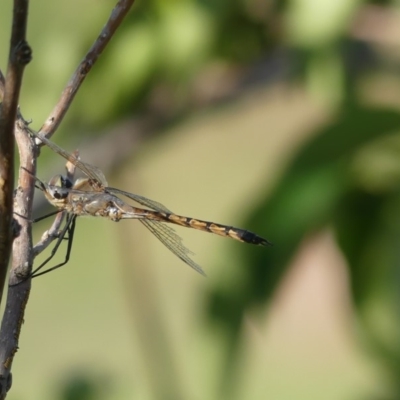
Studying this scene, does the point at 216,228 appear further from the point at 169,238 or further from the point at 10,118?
the point at 10,118

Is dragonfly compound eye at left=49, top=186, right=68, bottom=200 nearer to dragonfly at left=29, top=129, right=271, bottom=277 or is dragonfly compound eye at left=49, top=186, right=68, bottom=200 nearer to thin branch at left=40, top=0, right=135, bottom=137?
dragonfly at left=29, top=129, right=271, bottom=277

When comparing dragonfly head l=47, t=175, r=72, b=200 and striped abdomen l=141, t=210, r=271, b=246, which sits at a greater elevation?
striped abdomen l=141, t=210, r=271, b=246

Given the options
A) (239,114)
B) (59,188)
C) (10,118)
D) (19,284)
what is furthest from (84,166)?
(239,114)

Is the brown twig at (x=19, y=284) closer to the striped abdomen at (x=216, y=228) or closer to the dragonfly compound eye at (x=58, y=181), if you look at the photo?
the dragonfly compound eye at (x=58, y=181)

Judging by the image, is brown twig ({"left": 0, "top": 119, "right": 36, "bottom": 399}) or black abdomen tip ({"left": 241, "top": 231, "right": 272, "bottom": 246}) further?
black abdomen tip ({"left": 241, "top": 231, "right": 272, "bottom": 246})

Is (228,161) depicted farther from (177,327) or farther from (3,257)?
(3,257)

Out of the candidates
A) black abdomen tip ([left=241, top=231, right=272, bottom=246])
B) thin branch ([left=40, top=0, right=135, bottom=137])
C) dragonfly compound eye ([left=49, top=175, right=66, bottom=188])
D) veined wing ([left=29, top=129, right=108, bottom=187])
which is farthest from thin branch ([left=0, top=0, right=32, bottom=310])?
black abdomen tip ([left=241, top=231, right=272, bottom=246])

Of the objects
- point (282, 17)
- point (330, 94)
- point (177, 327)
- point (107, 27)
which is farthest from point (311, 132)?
point (177, 327)
